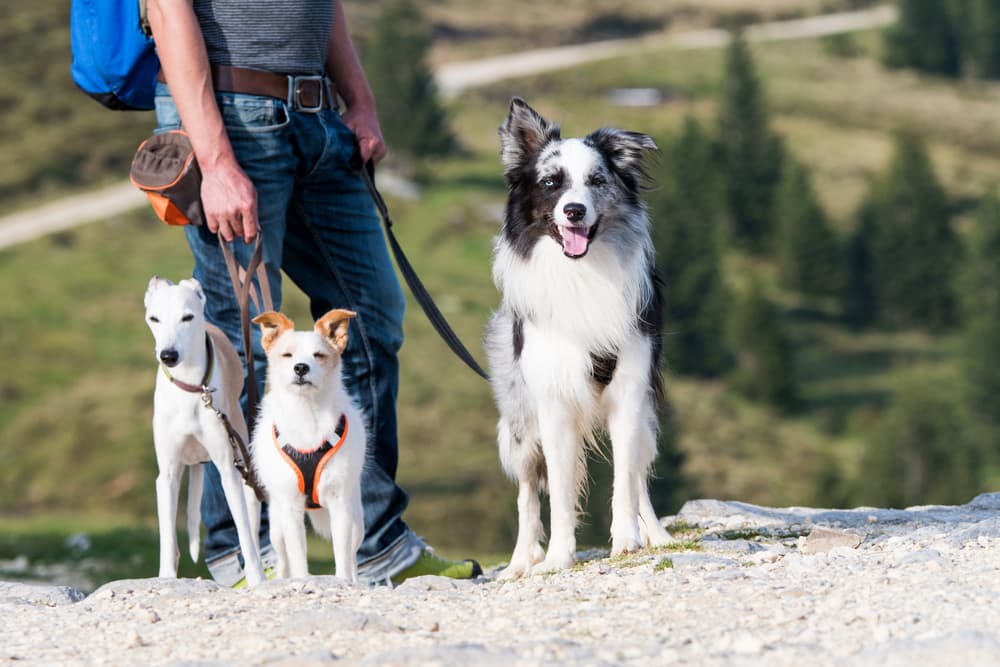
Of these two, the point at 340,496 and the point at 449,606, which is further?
the point at 340,496

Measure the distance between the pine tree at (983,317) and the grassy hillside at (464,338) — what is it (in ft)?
6.45

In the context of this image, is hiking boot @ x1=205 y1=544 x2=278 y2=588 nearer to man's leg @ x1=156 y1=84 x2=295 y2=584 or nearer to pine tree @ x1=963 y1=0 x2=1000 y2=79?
man's leg @ x1=156 y1=84 x2=295 y2=584

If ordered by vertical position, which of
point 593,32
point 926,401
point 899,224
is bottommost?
point 926,401

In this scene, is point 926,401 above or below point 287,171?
below

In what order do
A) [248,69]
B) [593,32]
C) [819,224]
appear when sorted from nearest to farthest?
[248,69] → [819,224] → [593,32]

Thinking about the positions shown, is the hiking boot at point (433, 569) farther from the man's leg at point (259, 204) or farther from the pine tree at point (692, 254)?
the pine tree at point (692, 254)

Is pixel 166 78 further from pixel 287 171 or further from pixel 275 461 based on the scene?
pixel 275 461

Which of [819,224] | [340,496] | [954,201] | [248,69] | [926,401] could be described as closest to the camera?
[340,496]

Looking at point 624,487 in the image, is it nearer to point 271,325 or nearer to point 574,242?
point 574,242

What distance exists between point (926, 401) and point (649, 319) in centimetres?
5785

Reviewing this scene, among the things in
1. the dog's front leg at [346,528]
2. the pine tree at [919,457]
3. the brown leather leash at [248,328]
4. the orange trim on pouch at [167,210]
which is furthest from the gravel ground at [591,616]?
the pine tree at [919,457]

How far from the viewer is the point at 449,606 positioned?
556 centimetres

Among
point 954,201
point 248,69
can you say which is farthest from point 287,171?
point 954,201

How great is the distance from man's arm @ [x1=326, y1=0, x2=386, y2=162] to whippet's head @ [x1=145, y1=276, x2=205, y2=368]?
1.76 m
